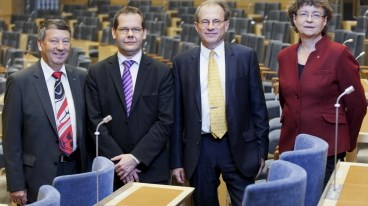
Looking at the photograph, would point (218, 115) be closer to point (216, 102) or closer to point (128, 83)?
point (216, 102)

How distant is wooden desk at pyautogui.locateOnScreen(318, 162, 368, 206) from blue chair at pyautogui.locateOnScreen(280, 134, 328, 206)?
47 millimetres

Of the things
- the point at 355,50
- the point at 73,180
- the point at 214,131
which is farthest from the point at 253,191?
the point at 355,50

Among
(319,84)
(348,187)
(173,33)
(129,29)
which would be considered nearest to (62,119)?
(129,29)

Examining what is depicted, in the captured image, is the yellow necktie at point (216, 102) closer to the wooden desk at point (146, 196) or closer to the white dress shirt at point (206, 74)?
the white dress shirt at point (206, 74)

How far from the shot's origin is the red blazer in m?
2.77

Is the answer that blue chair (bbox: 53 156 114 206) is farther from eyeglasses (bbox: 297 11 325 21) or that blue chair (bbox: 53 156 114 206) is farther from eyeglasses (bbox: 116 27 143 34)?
eyeglasses (bbox: 297 11 325 21)

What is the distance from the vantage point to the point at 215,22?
2750 millimetres

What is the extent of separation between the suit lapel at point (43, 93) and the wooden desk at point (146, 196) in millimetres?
416

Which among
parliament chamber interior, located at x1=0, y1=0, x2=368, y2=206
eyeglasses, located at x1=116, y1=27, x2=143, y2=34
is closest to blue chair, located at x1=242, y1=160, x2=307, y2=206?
eyeglasses, located at x1=116, y1=27, x2=143, y2=34

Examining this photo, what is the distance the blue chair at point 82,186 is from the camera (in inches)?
88.9

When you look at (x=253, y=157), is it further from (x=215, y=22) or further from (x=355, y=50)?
(x=355, y=50)

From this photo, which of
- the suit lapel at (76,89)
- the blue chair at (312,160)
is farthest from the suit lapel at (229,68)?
the suit lapel at (76,89)

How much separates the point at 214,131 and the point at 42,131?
567 mm

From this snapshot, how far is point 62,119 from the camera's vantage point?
2775mm
